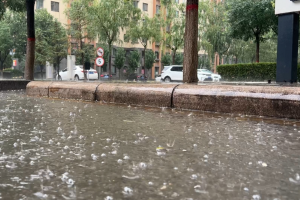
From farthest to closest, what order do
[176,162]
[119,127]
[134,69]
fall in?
[134,69]
[119,127]
[176,162]

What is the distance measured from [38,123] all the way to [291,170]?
3350 mm

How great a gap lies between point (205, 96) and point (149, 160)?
3.35 m

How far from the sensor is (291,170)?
7.76 feet

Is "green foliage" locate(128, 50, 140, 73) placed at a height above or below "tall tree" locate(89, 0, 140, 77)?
below

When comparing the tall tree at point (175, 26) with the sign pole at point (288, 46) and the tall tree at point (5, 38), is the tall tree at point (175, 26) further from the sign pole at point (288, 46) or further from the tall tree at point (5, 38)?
the tall tree at point (5, 38)

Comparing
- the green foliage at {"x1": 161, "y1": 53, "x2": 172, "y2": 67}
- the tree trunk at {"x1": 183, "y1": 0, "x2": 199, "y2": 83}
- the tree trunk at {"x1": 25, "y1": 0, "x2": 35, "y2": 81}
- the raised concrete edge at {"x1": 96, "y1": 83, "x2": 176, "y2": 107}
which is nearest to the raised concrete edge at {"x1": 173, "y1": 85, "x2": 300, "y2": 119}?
the raised concrete edge at {"x1": 96, "y1": 83, "x2": 176, "y2": 107}

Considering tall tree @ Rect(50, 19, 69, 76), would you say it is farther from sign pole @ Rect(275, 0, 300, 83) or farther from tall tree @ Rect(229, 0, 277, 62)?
sign pole @ Rect(275, 0, 300, 83)

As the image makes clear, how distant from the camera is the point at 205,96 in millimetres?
5727

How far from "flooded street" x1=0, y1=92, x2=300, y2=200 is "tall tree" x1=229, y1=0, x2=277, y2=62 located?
18786 mm

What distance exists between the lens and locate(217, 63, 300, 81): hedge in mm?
18125

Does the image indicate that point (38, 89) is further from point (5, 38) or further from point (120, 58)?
point (120, 58)

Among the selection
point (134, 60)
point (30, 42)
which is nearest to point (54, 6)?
point (134, 60)

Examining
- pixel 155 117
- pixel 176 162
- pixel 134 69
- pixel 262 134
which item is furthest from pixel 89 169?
pixel 134 69

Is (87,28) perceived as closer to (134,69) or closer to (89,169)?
(134,69)
